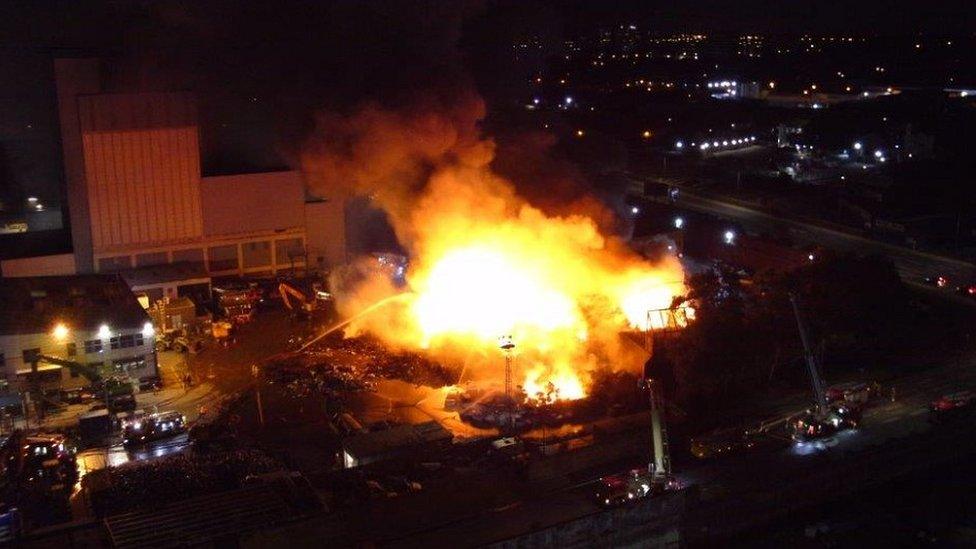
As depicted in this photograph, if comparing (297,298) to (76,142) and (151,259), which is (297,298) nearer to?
(151,259)

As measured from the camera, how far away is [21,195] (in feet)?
95.3

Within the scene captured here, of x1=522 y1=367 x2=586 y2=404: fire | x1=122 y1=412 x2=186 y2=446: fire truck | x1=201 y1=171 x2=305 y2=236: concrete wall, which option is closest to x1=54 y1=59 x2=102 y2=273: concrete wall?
x1=201 y1=171 x2=305 y2=236: concrete wall

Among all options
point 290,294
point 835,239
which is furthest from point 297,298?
point 835,239

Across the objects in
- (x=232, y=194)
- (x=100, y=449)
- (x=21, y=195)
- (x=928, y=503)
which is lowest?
(x=928, y=503)

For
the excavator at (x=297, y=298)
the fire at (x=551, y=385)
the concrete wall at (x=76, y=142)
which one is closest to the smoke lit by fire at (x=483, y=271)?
the fire at (x=551, y=385)

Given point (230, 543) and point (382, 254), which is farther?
point (382, 254)

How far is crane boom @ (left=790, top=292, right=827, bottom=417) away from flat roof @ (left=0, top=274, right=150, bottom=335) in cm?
1140

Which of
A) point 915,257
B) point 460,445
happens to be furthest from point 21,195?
point 915,257

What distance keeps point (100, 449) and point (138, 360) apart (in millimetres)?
2896

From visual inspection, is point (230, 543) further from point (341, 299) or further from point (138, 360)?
point (341, 299)

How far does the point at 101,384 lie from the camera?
51.2ft

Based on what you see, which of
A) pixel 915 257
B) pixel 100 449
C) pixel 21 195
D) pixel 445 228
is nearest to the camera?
pixel 100 449

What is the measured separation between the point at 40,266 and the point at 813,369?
627 inches

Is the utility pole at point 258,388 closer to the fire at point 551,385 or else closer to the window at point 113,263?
the fire at point 551,385
